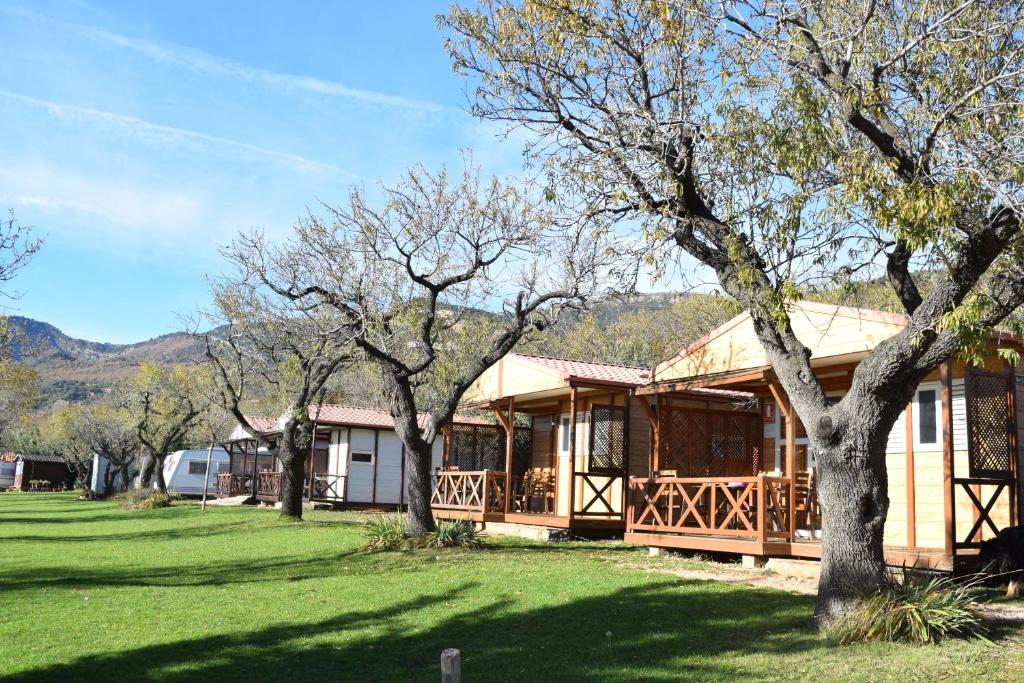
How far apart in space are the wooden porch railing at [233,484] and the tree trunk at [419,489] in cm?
2143

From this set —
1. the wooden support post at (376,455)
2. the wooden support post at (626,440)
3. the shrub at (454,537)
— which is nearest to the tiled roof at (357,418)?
the wooden support post at (376,455)

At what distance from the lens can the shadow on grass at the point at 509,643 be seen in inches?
312

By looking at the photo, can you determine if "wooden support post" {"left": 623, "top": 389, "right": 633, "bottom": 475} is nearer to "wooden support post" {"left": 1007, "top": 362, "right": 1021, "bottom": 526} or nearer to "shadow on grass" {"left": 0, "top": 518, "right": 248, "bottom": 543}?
"wooden support post" {"left": 1007, "top": 362, "right": 1021, "bottom": 526}

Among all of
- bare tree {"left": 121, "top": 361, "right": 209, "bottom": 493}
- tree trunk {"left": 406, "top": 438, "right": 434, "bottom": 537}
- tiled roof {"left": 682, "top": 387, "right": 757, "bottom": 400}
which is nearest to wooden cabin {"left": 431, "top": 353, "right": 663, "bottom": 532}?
tiled roof {"left": 682, "top": 387, "right": 757, "bottom": 400}

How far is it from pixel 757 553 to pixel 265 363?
1484 centimetres

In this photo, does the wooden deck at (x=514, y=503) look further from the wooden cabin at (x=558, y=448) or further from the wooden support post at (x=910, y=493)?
the wooden support post at (x=910, y=493)

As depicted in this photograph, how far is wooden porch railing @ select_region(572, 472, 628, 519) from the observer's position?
17.6 meters

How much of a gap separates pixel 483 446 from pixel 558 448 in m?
4.44

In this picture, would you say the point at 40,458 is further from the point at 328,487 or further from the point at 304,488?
the point at 328,487

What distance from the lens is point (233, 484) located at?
37.8 meters

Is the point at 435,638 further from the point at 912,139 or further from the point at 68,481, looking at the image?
the point at 68,481

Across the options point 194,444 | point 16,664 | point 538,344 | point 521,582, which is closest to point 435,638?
point 521,582

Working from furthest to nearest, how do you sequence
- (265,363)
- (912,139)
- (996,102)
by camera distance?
(265,363) → (912,139) → (996,102)

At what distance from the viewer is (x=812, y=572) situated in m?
11.5
